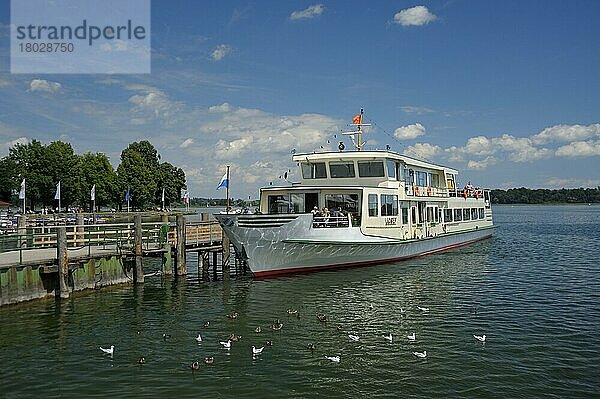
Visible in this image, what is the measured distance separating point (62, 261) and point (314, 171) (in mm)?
15495

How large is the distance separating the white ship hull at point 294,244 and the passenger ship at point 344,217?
44mm

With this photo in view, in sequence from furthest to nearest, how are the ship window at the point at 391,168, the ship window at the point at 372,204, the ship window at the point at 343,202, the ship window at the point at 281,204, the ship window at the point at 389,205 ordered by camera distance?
the ship window at the point at 391,168 < the ship window at the point at 389,205 < the ship window at the point at 281,204 < the ship window at the point at 343,202 < the ship window at the point at 372,204

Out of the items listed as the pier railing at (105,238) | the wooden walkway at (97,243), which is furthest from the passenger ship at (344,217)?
the pier railing at (105,238)

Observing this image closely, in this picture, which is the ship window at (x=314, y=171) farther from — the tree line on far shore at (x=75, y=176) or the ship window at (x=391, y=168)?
the tree line on far shore at (x=75, y=176)

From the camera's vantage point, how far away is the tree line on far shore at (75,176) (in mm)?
71062

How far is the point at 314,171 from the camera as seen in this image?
103ft

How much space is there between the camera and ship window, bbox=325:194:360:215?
28750 millimetres

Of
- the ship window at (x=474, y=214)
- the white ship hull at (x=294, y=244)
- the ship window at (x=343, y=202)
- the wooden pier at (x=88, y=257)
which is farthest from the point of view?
the ship window at (x=474, y=214)

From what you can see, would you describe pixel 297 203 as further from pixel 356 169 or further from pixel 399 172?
pixel 399 172

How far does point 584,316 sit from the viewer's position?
60.5 feet

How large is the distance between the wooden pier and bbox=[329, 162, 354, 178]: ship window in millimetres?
7211

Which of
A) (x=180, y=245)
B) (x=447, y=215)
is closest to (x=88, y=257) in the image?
(x=180, y=245)

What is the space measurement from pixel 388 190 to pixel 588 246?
78.5ft

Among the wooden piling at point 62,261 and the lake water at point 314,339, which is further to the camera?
the wooden piling at point 62,261
